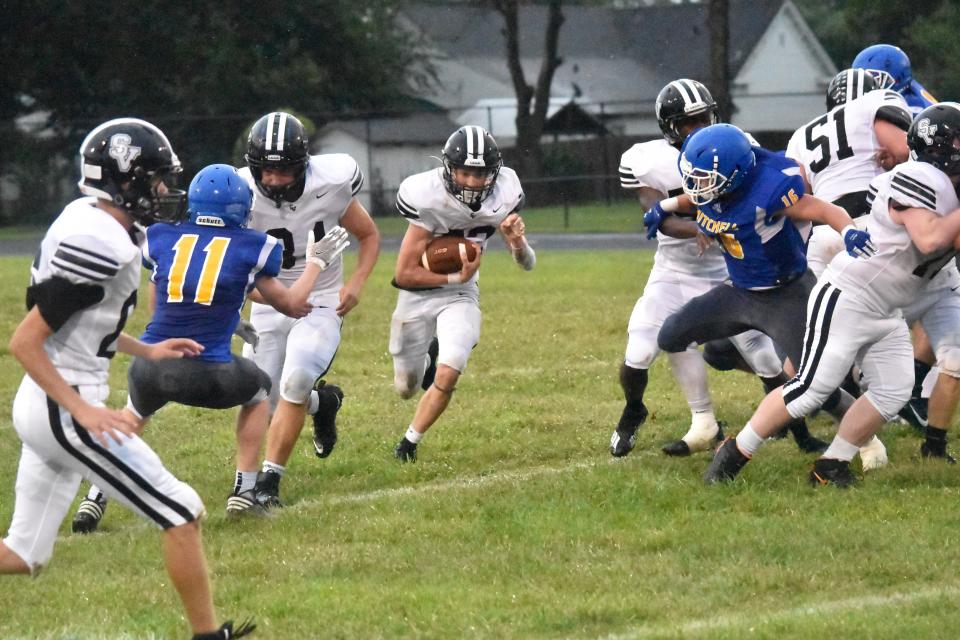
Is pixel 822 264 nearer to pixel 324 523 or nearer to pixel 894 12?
pixel 324 523

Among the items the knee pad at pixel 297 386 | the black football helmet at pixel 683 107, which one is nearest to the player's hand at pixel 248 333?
the knee pad at pixel 297 386

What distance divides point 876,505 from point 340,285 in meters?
2.63

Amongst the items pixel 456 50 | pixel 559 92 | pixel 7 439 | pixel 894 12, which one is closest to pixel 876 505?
pixel 7 439

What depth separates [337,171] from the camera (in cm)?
669

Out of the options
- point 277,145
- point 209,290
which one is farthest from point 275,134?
point 209,290

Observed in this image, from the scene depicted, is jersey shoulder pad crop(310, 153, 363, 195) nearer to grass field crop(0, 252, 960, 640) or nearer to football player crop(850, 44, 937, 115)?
grass field crop(0, 252, 960, 640)

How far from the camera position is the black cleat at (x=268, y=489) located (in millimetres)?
6051

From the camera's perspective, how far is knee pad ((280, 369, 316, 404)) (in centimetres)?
621

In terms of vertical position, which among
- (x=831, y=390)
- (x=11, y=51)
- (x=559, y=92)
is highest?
(x=831, y=390)

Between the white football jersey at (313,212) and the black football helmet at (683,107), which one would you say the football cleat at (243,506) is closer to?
the white football jersey at (313,212)

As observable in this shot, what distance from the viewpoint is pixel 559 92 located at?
4966cm

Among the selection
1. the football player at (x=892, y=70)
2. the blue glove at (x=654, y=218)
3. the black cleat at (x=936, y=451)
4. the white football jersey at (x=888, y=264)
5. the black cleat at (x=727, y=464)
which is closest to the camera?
the white football jersey at (x=888, y=264)

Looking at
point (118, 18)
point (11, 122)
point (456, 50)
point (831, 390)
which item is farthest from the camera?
point (456, 50)

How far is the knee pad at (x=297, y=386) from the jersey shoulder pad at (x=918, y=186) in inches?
100
